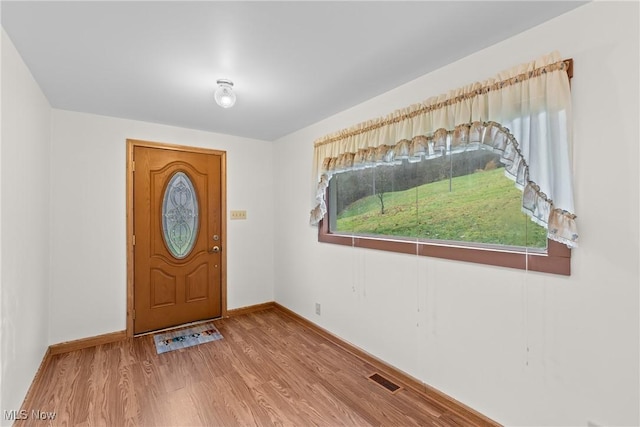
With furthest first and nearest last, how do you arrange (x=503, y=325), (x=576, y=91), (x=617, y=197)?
(x=503, y=325), (x=576, y=91), (x=617, y=197)

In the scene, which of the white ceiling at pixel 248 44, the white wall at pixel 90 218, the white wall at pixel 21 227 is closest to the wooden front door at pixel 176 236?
the white wall at pixel 90 218

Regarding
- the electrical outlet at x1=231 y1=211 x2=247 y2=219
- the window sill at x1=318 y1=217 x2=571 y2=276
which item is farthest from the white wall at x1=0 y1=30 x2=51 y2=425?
the window sill at x1=318 y1=217 x2=571 y2=276

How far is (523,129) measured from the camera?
162 centimetres

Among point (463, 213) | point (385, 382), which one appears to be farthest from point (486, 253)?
point (385, 382)

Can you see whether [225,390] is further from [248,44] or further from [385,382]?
[248,44]

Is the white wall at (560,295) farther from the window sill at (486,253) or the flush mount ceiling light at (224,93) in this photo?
the flush mount ceiling light at (224,93)

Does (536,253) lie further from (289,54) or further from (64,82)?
(64,82)

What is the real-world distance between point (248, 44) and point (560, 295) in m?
2.23

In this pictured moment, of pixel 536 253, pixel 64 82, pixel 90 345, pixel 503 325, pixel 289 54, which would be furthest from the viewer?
pixel 90 345

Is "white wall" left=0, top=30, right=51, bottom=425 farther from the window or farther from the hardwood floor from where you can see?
the window

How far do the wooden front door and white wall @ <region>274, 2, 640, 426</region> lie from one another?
7.33 feet

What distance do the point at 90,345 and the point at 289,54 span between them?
3.34 metres

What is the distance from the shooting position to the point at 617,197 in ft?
4.46

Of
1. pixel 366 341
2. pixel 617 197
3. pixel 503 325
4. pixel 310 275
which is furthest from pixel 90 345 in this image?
pixel 617 197
